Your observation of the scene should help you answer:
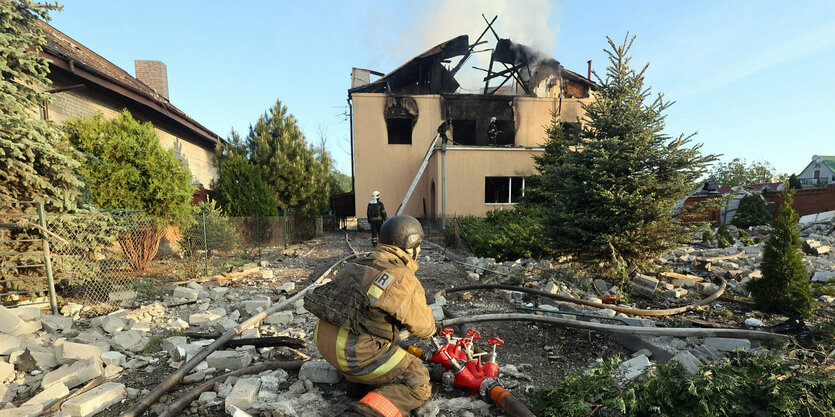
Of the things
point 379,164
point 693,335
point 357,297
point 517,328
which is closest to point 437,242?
point 379,164

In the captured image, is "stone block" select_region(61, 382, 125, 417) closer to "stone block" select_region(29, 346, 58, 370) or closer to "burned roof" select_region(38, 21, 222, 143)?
"stone block" select_region(29, 346, 58, 370)

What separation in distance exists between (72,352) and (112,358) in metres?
0.32

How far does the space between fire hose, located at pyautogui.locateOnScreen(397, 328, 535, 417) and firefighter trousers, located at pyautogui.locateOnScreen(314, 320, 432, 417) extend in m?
0.41

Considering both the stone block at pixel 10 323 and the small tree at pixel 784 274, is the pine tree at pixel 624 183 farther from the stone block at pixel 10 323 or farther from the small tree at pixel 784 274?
the stone block at pixel 10 323

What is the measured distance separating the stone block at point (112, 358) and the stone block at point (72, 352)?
0.08 metres

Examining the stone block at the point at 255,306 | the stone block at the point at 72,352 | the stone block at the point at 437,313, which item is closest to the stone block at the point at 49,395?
the stone block at the point at 72,352

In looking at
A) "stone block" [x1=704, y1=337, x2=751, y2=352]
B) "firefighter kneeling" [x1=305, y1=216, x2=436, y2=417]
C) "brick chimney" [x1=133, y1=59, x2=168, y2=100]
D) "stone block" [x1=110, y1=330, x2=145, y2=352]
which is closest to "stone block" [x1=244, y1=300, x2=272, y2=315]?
"stone block" [x1=110, y1=330, x2=145, y2=352]

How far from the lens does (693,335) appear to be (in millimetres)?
3381

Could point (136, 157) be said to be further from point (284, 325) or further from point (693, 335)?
point (693, 335)

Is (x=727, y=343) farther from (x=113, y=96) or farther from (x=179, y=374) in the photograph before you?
(x=113, y=96)

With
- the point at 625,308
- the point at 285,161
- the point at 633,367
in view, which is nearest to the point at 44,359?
the point at 633,367

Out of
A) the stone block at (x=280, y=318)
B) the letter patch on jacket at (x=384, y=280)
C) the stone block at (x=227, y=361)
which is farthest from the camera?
the stone block at (x=280, y=318)

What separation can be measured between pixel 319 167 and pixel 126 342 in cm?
1497

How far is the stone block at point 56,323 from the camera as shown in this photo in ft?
14.3
